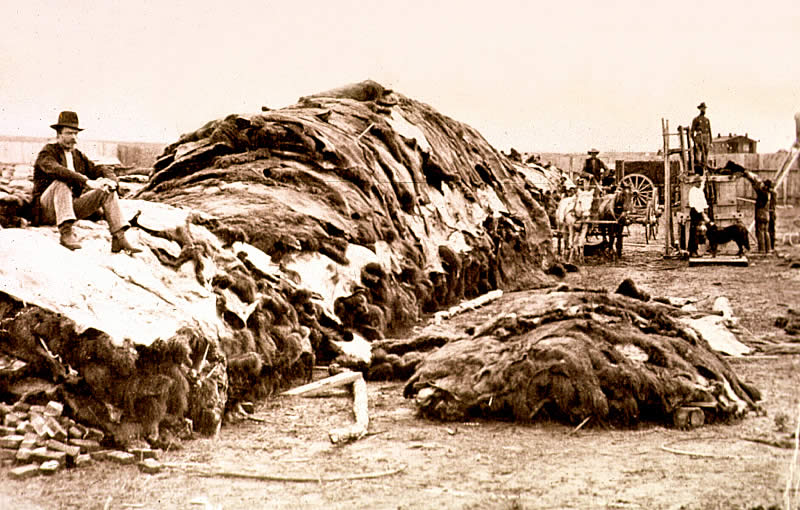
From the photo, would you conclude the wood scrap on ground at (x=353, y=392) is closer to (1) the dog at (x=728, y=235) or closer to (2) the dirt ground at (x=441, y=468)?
(2) the dirt ground at (x=441, y=468)

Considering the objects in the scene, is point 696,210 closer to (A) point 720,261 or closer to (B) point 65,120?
(A) point 720,261

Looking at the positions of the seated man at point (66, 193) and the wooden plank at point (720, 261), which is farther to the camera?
the wooden plank at point (720, 261)

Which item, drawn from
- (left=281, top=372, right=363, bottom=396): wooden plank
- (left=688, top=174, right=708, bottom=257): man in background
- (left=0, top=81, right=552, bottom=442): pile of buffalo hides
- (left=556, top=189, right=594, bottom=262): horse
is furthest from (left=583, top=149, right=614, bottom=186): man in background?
(left=281, top=372, right=363, bottom=396): wooden plank

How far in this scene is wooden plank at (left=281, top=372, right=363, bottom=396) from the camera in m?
7.91

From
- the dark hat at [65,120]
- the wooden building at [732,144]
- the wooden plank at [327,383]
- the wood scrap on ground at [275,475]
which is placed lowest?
the wood scrap on ground at [275,475]

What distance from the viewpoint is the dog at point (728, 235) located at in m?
18.3

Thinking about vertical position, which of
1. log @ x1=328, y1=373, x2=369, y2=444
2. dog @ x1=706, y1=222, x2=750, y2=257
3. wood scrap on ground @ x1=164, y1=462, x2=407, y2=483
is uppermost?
dog @ x1=706, y1=222, x2=750, y2=257

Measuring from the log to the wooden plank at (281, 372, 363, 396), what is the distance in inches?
7.1

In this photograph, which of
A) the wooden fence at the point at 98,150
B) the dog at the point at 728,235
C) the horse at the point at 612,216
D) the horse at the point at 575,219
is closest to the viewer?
the dog at the point at 728,235

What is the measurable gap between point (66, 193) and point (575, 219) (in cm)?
1367

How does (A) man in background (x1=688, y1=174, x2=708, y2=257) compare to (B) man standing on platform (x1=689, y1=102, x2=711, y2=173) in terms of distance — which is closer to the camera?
(A) man in background (x1=688, y1=174, x2=708, y2=257)

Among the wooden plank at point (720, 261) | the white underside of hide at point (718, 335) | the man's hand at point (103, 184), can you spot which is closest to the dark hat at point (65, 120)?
the man's hand at point (103, 184)

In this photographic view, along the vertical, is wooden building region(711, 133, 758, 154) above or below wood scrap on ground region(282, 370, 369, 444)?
above

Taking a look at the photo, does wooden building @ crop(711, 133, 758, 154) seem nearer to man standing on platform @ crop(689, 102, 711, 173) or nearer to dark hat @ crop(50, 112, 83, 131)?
man standing on platform @ crop(689, 102, 711, 173)
